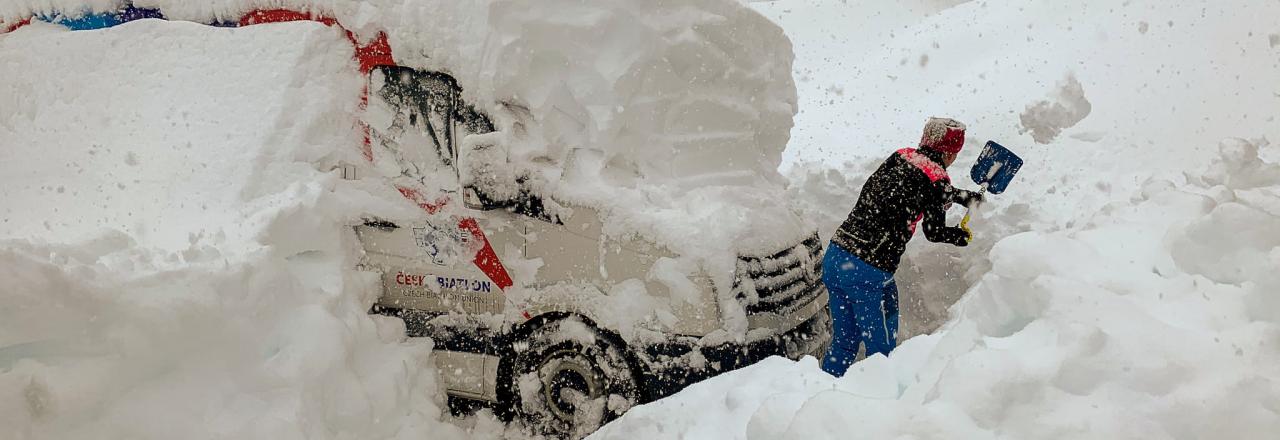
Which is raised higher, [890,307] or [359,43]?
[359,43]

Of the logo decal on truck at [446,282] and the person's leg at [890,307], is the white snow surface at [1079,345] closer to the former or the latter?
the person's leg at [890,307]

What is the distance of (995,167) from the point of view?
15.0 feet

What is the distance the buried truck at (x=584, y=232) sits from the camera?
13.8 ft

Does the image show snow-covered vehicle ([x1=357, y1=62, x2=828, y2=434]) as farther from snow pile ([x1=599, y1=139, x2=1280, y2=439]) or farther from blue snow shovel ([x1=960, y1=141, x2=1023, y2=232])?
snow pile ([x1=599, y1=139, x2=1280, y2=439])

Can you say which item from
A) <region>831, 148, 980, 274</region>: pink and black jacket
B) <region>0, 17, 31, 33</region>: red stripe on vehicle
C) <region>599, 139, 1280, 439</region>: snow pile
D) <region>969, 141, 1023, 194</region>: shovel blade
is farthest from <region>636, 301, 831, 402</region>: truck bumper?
<region>0, 17, 31, 33</region>: red stripe on vehicle

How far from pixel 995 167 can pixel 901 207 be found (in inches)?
22.3

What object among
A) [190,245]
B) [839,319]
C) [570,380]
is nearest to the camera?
[190,245]

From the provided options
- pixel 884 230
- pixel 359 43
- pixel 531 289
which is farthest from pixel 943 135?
pixel 359 43

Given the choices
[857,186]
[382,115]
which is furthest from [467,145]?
[857,186]

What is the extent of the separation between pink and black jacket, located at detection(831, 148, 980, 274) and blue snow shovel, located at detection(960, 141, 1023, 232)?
205 mm

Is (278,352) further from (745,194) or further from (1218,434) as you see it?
(1218,434)

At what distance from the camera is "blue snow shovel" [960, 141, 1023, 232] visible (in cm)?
456

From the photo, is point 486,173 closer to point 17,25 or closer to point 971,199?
point 971,199

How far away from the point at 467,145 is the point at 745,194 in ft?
4.42
